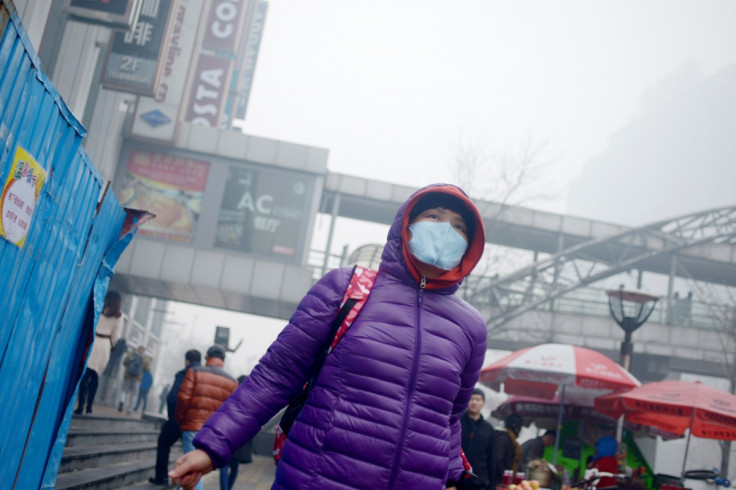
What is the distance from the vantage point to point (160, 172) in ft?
83.4

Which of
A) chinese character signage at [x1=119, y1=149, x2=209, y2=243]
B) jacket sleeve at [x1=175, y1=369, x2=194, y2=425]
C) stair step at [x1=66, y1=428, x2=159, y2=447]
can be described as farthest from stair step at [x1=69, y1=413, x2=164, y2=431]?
chinese character signage at [x1=119, y1=149, x2=209, y2=243]

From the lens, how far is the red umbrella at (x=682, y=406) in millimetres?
9797

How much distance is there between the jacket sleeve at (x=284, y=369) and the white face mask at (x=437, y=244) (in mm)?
315

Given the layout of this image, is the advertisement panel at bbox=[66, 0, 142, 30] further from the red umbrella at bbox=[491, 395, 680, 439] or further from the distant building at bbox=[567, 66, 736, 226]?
the distant building at bbox=[567, 66, 736, 226]

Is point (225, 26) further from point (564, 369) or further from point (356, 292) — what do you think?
point (356, 292)

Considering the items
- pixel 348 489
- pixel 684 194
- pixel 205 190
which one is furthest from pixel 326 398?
pixel 684 194

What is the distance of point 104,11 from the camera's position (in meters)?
9.20

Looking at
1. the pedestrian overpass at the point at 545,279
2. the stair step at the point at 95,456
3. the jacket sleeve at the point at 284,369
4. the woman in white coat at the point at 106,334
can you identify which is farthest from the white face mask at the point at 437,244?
the pedestrian overpass at the point at 545,279

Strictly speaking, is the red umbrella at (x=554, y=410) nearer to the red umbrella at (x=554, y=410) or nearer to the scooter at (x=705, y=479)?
the red umbrella at (x=554, y=410)

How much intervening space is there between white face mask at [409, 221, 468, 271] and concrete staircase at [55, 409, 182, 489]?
5120 millimetres

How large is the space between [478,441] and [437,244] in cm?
547

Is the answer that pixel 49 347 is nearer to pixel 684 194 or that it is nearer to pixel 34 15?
pixel 34 15

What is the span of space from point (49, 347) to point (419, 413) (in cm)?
293

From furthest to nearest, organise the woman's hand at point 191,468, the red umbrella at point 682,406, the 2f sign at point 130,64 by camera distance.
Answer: the 2f sign at point 130,64 < the red umbrella at point 682,406 < the woman's hand at point 191,468
